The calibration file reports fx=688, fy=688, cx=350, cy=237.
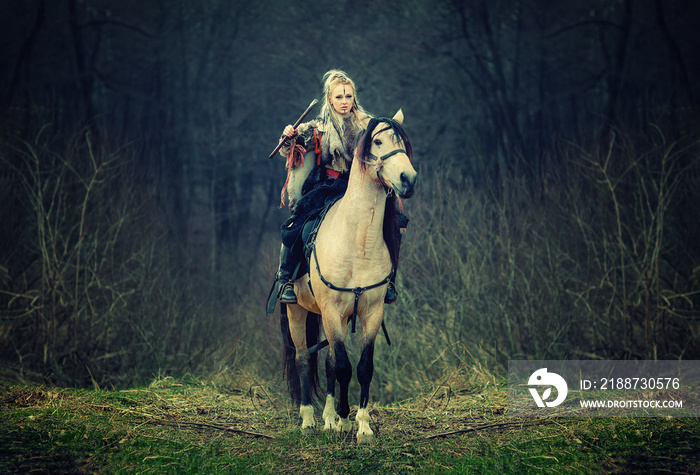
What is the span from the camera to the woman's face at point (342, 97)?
234 inches

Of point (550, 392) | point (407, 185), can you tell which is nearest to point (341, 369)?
point (407, 185)

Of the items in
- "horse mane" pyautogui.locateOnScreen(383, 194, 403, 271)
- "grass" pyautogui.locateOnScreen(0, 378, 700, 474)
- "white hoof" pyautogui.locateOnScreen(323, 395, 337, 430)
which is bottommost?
"grass" pyautogui.locateOnScreen(0, 378, 700, 474)

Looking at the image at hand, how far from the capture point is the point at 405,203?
1112cm

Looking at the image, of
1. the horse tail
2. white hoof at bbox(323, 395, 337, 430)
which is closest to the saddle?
the horse tail

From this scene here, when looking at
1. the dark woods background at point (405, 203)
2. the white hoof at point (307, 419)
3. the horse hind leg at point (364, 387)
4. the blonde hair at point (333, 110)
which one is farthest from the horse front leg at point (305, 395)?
the dark woods background at point (405, 203)

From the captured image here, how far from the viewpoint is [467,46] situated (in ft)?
55.3

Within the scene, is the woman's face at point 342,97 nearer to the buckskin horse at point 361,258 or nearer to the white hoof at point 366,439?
the buckskin horse at point 361,258

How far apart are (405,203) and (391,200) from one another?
551 cm

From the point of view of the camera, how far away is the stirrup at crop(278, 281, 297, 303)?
6184mm

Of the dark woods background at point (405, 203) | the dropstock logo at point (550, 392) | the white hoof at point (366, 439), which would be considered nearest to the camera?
the white hoof at point (366, 439)

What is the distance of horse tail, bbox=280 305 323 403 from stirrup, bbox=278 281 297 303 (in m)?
0.52

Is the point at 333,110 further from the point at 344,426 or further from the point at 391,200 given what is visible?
the point at 344,426

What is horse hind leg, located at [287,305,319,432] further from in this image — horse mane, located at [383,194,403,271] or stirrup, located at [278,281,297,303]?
horse mane, located at [383,194,403,271]

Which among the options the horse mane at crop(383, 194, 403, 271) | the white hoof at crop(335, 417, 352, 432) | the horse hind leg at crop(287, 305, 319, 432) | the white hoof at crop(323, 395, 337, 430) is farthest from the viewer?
the horse hind leg at crop(287, 305, 319, 432)
